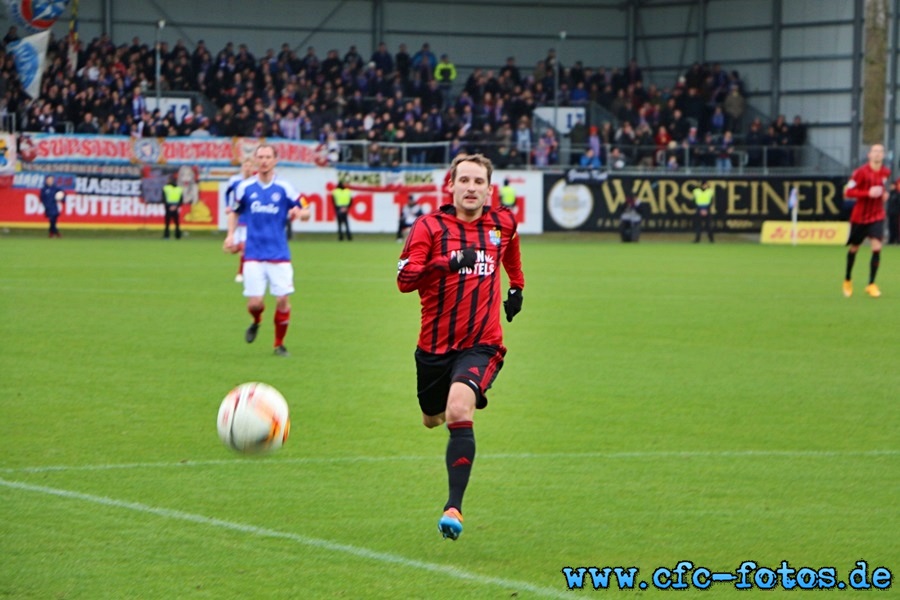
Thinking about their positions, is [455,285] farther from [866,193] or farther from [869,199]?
[869,199]

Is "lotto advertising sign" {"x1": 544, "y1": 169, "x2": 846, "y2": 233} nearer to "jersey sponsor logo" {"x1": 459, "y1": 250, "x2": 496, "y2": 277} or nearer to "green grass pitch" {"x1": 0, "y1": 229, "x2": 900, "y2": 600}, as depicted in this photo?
"green grass pitch" {"x1": 0, "y1": 229, "x2": 900, "y2": 600}

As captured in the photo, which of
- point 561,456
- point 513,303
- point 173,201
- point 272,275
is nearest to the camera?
point 513,303

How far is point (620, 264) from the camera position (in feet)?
103

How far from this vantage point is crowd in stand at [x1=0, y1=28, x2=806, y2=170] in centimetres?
4388

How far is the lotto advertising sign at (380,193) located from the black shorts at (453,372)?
37257 millimetres

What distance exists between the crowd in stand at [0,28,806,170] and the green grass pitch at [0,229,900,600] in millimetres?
25454

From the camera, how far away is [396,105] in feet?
159

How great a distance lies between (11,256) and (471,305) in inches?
1006

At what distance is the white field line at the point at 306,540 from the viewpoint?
19.2 ft

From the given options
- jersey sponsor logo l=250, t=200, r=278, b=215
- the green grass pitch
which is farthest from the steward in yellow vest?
jersey sponsor logo l=250, t=200, r=278, b=215

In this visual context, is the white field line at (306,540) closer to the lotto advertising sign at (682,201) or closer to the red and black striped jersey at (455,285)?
the red and black striped jersey at (455,285)

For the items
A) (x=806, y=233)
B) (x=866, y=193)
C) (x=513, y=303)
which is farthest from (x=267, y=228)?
(x=806, y=233)

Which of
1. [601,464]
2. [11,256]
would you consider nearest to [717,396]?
[601,464]

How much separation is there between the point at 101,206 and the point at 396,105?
Result: 446 inches
